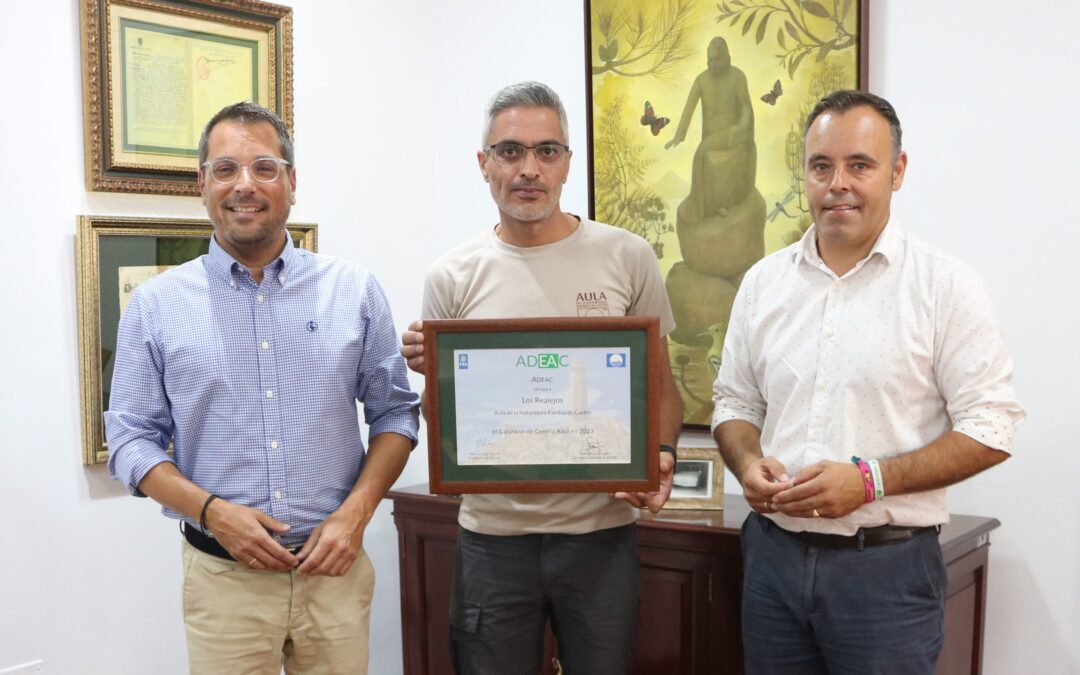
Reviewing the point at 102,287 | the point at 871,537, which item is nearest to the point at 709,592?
the point at 871,537

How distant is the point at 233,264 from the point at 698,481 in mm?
1286

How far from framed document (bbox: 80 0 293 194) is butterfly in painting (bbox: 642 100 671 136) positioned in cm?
109

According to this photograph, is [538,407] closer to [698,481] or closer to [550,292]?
[550,292]

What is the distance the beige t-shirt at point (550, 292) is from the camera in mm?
1892

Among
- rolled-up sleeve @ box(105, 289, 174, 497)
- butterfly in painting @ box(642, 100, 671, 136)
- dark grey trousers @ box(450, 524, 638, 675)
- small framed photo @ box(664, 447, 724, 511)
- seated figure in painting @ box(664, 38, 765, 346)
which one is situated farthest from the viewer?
butterfly in painting @ box(642, 100, 671, 136)

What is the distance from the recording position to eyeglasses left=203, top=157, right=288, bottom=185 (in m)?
1.77

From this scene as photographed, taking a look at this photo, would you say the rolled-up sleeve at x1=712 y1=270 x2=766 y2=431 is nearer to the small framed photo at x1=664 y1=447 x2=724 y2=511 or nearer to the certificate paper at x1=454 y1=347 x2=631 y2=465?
the certificate paper at x1=454 y1=347 x2=631 y2=465

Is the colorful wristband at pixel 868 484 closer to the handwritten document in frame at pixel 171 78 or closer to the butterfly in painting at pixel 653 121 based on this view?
the butterfly in painting at pixel 653 121

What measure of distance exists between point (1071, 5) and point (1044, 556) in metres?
1.28

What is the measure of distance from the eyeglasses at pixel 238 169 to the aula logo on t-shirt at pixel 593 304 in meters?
0.62

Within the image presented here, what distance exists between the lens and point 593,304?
1919mm

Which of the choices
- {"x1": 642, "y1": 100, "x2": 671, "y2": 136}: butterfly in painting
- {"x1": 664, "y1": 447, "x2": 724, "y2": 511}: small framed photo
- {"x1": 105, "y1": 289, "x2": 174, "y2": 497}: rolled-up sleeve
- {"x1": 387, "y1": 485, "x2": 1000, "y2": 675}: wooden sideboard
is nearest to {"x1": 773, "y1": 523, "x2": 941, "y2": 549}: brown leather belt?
{"x1": 387, "y1": 485, "x2": 1000, "y2": 675}: wooden sideboard

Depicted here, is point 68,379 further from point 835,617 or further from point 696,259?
point 835,617

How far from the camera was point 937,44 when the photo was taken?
95.0 inches
